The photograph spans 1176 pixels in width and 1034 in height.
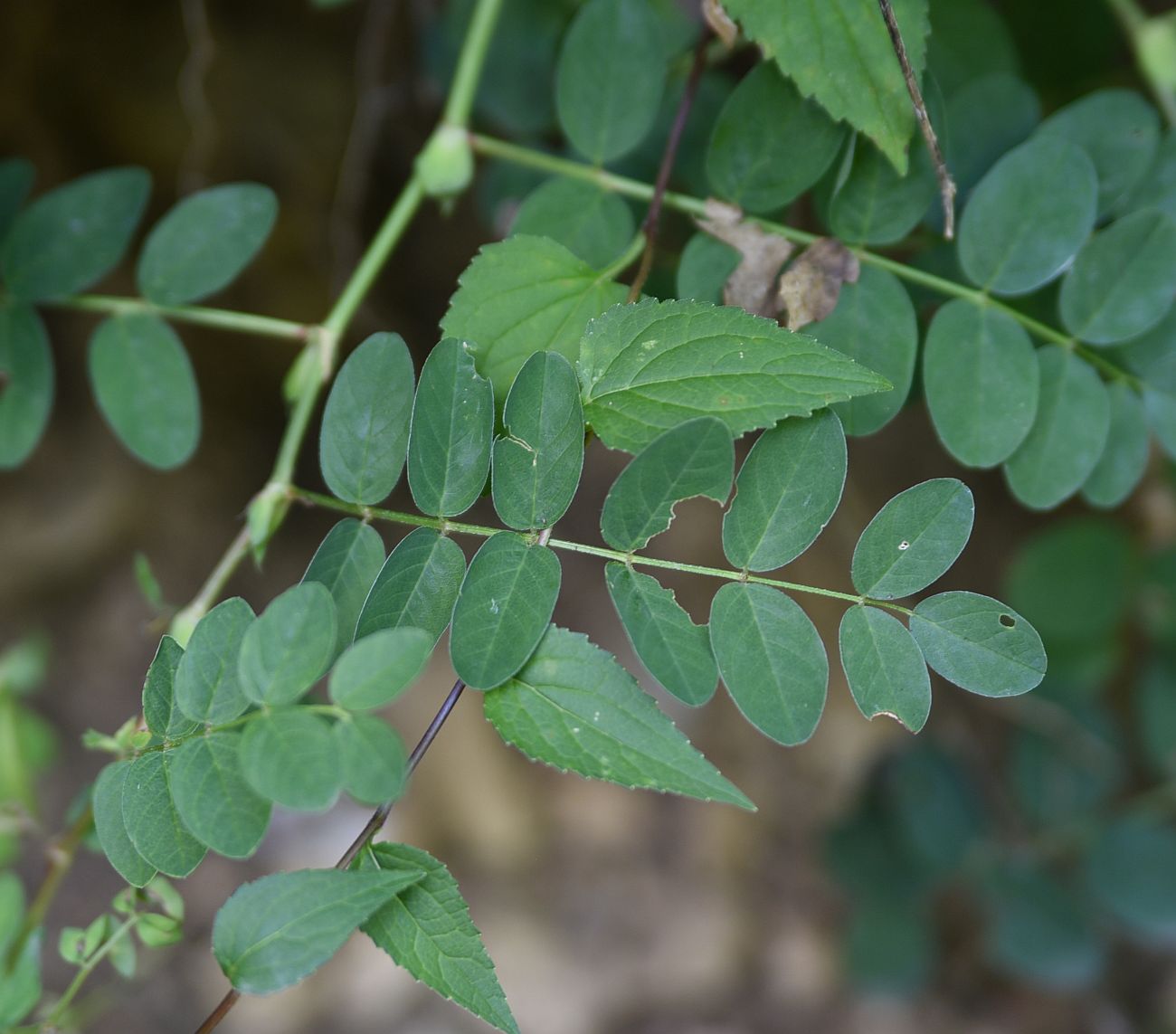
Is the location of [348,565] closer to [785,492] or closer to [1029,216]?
[785,492]

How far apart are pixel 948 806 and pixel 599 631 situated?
2.87 feet

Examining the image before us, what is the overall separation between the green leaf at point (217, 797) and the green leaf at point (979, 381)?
0.70 m

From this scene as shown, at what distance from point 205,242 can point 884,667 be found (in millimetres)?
920

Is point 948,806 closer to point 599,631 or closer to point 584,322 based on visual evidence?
point 599,631

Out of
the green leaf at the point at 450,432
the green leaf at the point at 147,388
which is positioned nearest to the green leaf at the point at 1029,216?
the green leaf at the point at 450,432

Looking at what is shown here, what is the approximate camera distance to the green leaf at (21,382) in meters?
1.20

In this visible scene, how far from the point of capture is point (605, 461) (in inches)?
90.1

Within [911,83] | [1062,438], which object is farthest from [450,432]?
[1062,438]

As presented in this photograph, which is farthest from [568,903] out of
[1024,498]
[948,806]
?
[1024,498]

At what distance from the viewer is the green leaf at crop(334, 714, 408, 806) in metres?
0.65

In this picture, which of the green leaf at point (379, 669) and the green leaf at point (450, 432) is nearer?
the green leaf at point (379, 669)

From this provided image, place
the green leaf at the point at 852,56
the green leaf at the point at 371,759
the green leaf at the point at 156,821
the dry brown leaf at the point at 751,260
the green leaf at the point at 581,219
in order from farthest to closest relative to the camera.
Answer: the green leaf at the point at 581,219, the dry brown leaf at the point at 751,260, the green leaf at the point at 852,56, the green leaf at the point at 156,821, the green leaf at the point at 371,759

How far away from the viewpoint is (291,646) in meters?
0.71

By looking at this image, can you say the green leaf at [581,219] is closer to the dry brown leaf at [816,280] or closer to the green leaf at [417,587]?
the dry brown leaf at [816,280]
